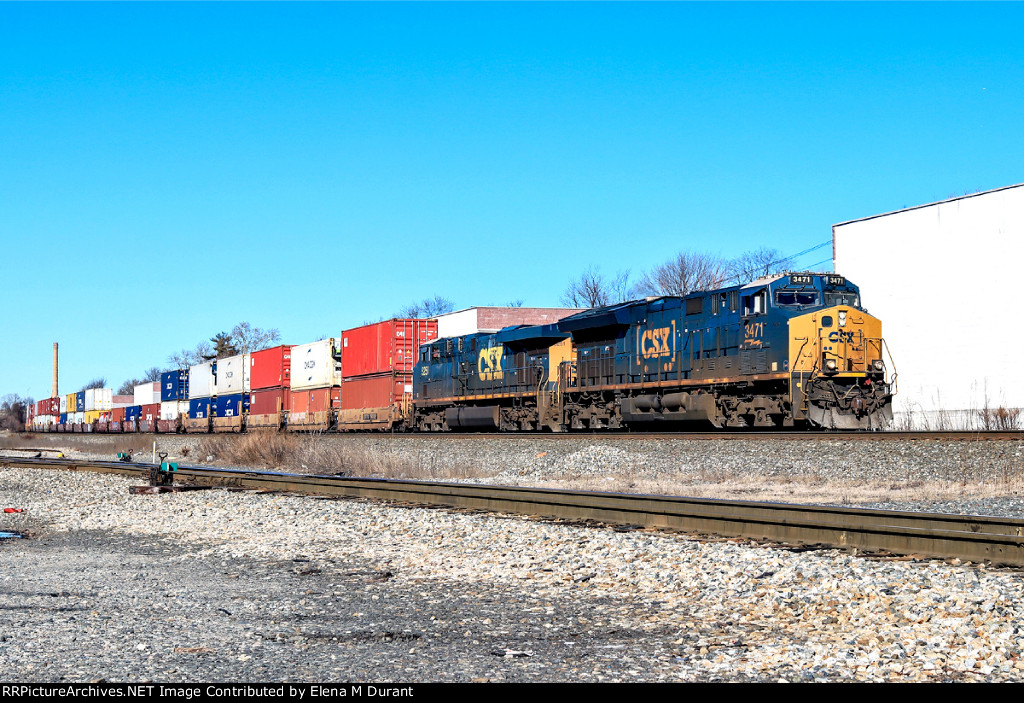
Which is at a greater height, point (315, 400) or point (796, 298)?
point (796, 298)

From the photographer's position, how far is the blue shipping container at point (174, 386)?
190ft

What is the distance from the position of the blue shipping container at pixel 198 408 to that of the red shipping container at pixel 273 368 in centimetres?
580

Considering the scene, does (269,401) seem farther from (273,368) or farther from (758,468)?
(758,468)

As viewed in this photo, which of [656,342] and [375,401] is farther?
[375,401]

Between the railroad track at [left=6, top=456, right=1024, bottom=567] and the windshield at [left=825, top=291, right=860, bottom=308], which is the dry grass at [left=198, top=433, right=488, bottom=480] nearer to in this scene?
the railroad track at [left=6, top=456, right=1024, bottom=567]

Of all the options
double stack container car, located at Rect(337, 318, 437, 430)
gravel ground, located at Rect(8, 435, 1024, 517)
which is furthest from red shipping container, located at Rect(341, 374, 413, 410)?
gravel ground, located at Rect(8, 435, 1024, 517)

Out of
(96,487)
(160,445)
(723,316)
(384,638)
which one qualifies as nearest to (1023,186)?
(723,316)

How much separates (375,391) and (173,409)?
2541 centimetres

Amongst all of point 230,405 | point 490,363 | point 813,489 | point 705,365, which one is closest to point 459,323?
point 230,405

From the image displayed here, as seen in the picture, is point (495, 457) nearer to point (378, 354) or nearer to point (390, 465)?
point (390, 465)

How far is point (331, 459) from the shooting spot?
78.6 ft

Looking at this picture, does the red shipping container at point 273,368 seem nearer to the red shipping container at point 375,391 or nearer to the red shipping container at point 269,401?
the red shipping container at point 269,401

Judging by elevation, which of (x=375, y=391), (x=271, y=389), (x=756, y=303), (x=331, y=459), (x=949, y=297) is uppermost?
(x=949, y=297)
